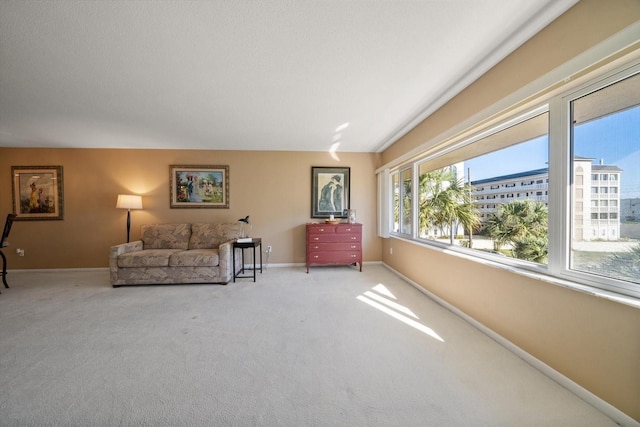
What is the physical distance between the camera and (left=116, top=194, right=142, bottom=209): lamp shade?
4.10 meters

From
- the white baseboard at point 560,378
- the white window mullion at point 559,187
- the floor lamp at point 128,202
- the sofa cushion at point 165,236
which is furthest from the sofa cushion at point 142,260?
the white window mullion at point 559,187

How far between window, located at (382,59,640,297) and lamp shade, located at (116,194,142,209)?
17.4 feet

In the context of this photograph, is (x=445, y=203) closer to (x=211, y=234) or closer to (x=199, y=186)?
(x=211, y=234)

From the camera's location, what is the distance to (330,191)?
475cm

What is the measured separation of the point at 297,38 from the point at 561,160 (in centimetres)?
208

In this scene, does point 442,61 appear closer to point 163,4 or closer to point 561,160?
point 561,160

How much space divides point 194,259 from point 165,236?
1138 mm

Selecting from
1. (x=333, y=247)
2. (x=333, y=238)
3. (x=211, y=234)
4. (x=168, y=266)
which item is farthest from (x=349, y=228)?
(x=168, y=266)

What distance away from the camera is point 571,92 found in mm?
1490

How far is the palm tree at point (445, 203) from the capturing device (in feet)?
8.53

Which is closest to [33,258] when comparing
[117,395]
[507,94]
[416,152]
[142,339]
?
[142,339]

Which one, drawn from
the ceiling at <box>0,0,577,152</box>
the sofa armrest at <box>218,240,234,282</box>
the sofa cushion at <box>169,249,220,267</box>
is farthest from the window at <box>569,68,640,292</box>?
the sofa cushion at <box>169,249,220,267</box>

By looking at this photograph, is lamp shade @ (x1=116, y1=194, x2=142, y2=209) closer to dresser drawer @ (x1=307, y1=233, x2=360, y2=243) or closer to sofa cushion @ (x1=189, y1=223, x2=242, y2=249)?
sofa cushion @ (x1=189, y1=223, x2=242, y2=249)

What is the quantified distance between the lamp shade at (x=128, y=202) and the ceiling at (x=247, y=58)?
1.32 metres
